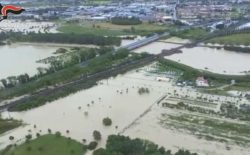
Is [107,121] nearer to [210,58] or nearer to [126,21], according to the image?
[210,58]

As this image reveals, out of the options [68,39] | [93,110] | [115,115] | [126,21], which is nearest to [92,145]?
[115,115]

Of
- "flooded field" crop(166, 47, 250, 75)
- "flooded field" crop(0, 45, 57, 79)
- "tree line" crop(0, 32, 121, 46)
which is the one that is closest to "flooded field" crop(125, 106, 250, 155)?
"flooded field" crop(166, 47, 250, 75)

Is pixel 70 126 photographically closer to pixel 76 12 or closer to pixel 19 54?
pixel 19 54

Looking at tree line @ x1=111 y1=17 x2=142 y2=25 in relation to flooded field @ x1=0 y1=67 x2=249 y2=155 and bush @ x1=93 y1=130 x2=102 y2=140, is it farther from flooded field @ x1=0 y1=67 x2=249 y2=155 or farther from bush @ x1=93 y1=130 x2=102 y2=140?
bush @ x1=93 y1=130 x2=102 y2=140

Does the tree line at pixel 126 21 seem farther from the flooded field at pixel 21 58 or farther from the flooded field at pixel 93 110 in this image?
the flooded field at pixel 93 110

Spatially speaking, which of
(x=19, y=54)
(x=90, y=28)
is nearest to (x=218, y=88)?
(x=19, y=54)

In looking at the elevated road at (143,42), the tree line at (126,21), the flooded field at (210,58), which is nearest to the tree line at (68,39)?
the elevated road at (143,42)
